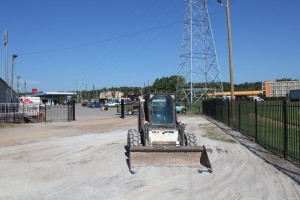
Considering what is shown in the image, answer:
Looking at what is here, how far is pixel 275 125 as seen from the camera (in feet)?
47.4

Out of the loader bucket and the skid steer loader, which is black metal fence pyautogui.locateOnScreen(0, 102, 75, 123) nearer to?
the skid steer loader

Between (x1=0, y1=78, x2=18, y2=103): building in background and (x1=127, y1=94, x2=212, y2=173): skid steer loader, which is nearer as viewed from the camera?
(x1=127, y1=94, x2=212, y2=173): skid steer loader

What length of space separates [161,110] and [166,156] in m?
2.26

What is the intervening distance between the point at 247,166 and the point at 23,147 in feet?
31.6

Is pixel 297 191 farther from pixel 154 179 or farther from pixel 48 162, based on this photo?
pixel 48 162

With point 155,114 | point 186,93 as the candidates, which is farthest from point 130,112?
point 155,114

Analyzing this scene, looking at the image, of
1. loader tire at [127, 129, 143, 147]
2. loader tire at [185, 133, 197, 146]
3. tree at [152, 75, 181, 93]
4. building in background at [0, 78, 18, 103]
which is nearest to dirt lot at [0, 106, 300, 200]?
loader tire at [127, 129, 143, 147]

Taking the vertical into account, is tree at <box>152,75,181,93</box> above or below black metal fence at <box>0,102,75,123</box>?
above

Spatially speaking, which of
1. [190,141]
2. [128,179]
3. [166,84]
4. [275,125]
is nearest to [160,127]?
[190,141]

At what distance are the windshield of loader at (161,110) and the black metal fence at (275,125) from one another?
3345 millimetres

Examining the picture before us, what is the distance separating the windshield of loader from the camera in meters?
13.3

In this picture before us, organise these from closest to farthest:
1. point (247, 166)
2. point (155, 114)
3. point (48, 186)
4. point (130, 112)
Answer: point (48, 186) → point (247, 166) → point (155, 114) → point (130, 112)

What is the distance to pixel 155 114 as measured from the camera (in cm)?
1340

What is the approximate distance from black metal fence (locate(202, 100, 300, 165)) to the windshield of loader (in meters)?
3.34
